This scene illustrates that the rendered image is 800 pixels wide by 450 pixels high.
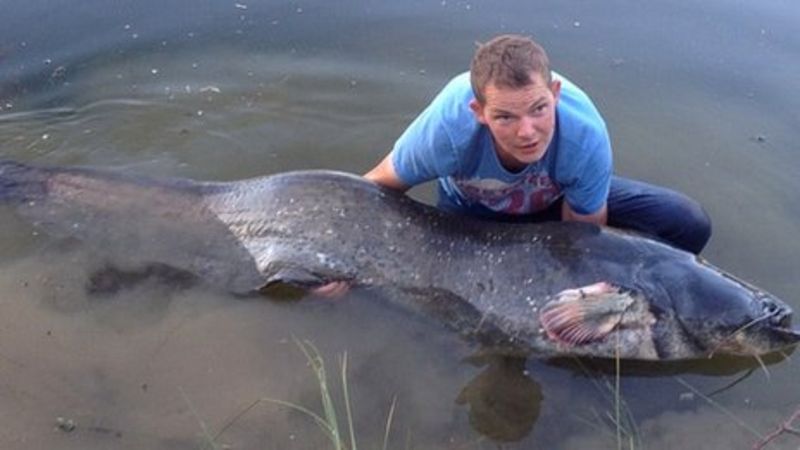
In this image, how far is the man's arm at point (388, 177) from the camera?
4348 mm

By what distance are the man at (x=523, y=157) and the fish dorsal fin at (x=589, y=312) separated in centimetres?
46

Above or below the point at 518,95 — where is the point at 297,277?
below

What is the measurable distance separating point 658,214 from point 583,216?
55 centimetres

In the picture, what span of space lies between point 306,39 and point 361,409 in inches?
132

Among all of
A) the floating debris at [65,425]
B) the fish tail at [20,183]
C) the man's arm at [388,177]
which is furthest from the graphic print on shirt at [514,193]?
the fish tail at [20,183]

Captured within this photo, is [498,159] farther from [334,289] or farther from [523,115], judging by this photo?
[334,289]

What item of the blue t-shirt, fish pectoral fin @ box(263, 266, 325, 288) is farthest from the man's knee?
fish pectoral fin @ box(263, 266, 325, 288)

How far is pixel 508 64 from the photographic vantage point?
3568mm

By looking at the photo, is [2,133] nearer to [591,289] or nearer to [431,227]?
[431,227]

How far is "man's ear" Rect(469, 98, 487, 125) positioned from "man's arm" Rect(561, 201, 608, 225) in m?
0.71

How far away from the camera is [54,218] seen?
15.5 feet

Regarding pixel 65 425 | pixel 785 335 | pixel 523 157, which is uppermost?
pixel 523 157

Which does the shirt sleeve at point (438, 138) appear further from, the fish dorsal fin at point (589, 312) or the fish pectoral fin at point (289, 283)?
the fish dorsal fin at point (589, 312)

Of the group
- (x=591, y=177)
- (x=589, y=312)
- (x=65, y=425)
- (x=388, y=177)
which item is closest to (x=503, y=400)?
(x=589, y=312)
